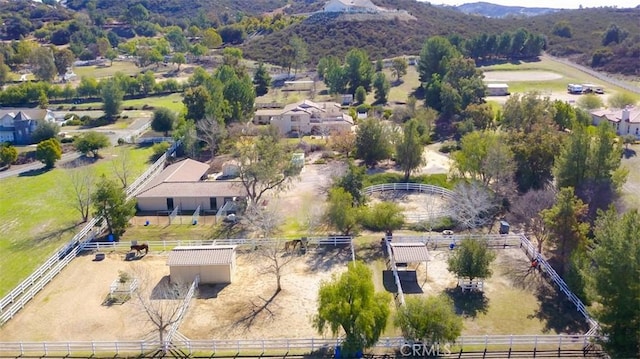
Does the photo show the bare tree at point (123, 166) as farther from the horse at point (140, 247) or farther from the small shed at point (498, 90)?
the small shed at point (498, 90)

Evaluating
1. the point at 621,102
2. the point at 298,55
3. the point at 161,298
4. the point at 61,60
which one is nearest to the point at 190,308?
the point at 161,298

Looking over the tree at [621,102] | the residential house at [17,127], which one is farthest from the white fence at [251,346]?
the tree at [621,102]

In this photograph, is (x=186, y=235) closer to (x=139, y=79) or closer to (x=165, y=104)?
(x=165, y=104)

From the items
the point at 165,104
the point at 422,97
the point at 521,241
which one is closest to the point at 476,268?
the point at 521,241

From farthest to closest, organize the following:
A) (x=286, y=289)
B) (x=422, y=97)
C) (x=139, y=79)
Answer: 1. (x=139, y=79)
2. (x=422, y=97)
3. (x=286, y=289)

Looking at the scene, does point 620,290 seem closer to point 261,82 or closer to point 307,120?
point 307,120

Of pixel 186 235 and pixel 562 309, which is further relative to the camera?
pixel 186 235

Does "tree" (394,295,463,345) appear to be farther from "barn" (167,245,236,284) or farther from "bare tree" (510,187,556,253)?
"bare tree" (510,187,556,253)
